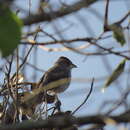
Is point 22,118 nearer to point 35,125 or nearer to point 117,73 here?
point 117,73

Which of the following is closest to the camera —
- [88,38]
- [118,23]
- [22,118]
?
[88,38]

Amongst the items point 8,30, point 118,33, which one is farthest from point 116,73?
point 8,30

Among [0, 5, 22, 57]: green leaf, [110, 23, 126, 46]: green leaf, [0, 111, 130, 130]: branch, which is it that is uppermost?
[110, 23, 126, 46]: green leaf

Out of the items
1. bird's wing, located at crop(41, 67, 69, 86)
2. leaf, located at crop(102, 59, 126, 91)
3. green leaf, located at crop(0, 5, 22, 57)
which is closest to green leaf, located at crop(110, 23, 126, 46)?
leaf, located at crop(102, 59, 126, 91)

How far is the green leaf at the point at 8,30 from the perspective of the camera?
206 centimetres

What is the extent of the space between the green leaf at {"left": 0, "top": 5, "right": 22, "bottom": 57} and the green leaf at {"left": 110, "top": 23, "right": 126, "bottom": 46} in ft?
2.94

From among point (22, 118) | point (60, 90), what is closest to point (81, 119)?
point (22, 118)

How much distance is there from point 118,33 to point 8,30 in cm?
102

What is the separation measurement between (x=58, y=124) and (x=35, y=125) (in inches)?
6.2

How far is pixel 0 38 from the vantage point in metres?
2.06

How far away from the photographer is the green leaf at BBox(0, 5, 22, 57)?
2.06 meters

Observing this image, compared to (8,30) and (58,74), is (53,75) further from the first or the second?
(8,30)

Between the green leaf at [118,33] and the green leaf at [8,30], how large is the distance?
895 mm

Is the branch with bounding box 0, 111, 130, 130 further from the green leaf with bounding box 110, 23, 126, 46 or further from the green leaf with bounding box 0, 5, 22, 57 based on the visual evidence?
the green leaf with bounding box 110, 23, 126, 46
